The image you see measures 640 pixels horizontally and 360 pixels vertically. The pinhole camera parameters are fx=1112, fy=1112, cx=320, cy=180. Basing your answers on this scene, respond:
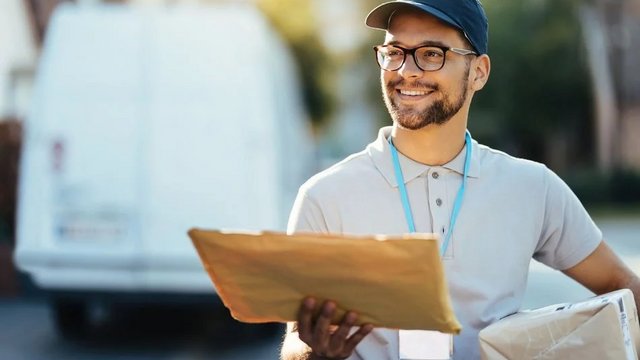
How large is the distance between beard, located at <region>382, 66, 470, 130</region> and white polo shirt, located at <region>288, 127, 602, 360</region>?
11cm

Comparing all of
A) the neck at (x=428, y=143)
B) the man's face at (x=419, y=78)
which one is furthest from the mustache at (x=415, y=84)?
the neck at (x=428, y=143)

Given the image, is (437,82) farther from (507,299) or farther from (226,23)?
(226,23)

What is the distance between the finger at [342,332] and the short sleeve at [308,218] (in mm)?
364

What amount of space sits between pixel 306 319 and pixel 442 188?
59 centimetres

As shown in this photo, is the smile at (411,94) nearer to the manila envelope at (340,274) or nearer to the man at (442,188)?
A: the man at (442,188)

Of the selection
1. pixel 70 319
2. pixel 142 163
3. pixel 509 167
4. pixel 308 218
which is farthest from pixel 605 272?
pixel 70 319

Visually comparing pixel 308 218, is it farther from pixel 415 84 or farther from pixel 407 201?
pixel 415 84

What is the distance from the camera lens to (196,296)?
830cm

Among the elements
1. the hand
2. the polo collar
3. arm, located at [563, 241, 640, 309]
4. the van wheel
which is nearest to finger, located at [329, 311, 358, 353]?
the hand

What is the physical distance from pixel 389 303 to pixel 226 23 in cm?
634

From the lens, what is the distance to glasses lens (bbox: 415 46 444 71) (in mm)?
2781

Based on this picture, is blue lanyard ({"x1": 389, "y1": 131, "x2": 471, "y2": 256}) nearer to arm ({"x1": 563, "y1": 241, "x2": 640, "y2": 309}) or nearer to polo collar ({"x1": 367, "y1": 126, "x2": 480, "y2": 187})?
polo collar ({"x1": 367, "y1": 126, "x2": 480, "y2": 187})

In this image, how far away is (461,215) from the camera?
9.11 ft

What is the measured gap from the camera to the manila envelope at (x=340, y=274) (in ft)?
7.47
